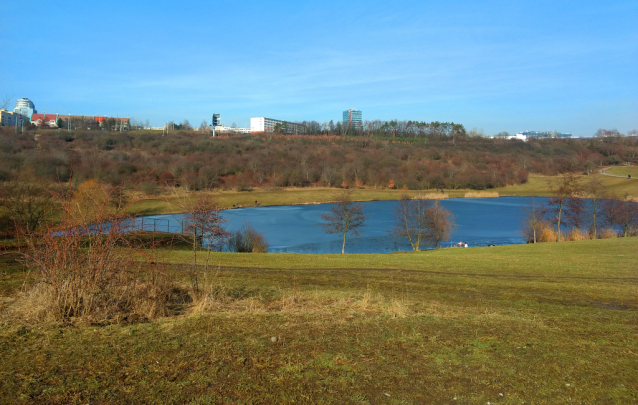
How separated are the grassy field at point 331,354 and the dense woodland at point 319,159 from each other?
7150cm

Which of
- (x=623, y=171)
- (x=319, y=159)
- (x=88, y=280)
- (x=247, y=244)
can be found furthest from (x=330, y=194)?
(x=623, y=171)

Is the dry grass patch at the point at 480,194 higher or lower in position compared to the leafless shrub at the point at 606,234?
higher

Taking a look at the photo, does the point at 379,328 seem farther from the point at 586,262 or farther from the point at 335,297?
the point at 586,262

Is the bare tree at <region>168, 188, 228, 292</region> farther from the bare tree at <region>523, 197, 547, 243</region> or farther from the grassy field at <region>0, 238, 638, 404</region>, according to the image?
the bare tree at <region>523, 197, 547, 243</region>

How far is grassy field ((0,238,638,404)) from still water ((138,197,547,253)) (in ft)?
65.4

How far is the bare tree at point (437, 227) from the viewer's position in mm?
38594

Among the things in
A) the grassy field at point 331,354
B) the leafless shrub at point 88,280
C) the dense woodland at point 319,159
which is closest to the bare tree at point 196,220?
the grassy field at point 331,354

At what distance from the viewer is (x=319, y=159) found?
113250mm

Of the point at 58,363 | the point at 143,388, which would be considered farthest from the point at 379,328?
the point at 58,363

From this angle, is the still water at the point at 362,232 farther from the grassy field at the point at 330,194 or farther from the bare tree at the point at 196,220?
the bare tree at the point at 196,220

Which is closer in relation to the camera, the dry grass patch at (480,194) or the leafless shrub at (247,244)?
the leafless shrub at (247,244)

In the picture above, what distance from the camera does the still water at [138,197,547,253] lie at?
38.3m

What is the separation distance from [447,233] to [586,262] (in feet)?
71.3

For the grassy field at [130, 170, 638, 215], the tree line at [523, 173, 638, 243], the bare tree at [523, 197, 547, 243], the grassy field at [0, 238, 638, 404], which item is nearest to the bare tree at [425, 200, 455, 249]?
the bare tree at [523, 197, 547, 243]
